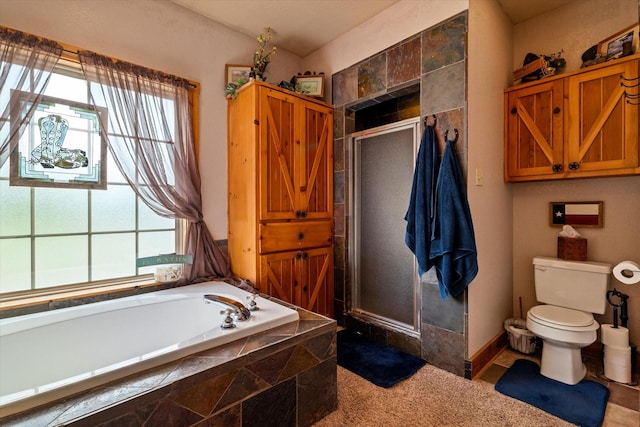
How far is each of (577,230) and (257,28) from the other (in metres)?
3.15

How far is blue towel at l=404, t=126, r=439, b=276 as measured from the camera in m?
2.04

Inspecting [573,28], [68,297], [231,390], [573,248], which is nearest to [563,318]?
[573,248]

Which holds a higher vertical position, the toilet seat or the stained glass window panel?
the stained glass window panel

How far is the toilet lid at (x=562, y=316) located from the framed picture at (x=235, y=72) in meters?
2.90

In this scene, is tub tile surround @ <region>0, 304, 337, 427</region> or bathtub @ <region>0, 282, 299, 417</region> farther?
bathtub @ <region>0, 282, 299, 417</region>

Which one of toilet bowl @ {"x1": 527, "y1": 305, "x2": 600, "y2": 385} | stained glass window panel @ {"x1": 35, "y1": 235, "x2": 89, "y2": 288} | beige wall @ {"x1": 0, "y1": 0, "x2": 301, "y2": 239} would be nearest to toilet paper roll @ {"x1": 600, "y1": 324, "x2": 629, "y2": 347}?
toilet bowl @ {"x1": 527, "y1": 305, "x2": 600, "y2": 385}

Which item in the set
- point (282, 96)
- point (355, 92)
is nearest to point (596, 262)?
point (355, 92)

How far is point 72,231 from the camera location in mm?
1956

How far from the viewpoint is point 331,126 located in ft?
9.27

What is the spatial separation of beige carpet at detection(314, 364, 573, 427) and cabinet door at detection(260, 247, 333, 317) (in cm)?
78

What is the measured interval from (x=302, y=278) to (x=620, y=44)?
284cm

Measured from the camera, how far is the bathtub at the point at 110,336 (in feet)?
3.98

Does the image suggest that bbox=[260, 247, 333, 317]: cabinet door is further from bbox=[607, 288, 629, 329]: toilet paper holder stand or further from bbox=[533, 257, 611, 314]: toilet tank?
bbox=[607, 288, 629, 329]: toilet paper holder stand

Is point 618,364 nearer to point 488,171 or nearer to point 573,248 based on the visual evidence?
point 573,248
